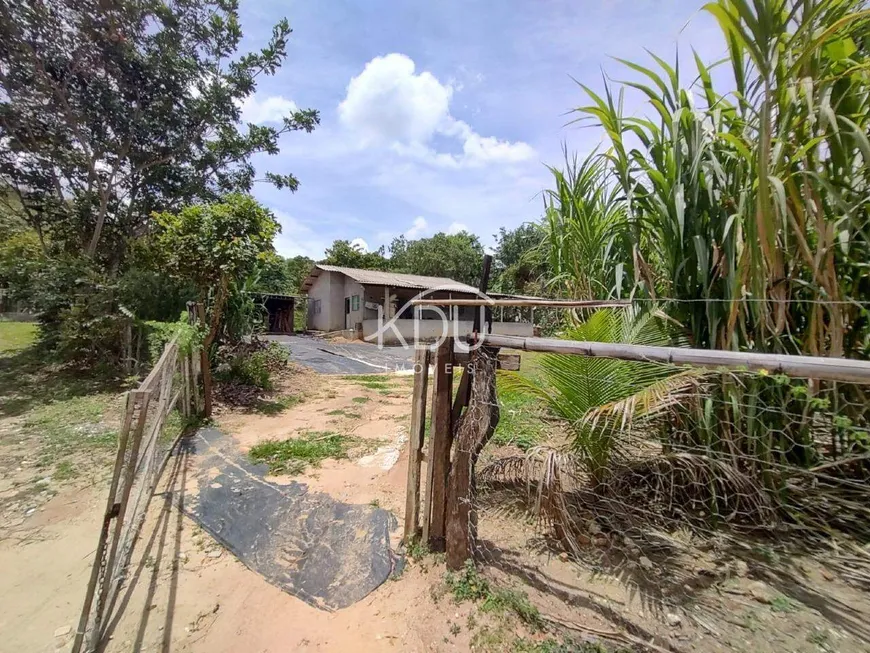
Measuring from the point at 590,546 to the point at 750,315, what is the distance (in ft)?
5.42

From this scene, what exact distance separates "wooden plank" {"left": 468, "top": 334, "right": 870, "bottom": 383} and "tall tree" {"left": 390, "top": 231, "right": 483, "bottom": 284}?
22082 mm

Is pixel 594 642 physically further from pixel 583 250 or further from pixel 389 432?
pixel 389 432

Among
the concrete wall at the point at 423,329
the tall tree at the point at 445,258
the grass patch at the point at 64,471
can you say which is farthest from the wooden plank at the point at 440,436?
the tall tree at the point at 445,258

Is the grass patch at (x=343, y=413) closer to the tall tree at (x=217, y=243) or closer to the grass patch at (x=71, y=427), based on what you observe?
the tall tree at (x=217, y=243)

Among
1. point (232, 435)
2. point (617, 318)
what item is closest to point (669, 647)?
point (617, 318)

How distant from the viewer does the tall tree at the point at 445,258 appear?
2416cm

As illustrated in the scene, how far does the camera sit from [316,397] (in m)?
6.72

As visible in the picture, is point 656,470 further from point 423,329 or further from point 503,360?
Answer: point 423,329

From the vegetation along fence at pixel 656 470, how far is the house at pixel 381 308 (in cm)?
1254

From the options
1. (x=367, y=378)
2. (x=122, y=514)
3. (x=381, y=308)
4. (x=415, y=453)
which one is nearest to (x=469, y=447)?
(x=415, y=453)

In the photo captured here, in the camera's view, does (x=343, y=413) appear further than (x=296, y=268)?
No

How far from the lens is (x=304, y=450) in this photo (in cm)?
404

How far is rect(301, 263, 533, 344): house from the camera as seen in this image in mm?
16062

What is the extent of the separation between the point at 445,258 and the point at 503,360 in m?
22.4
